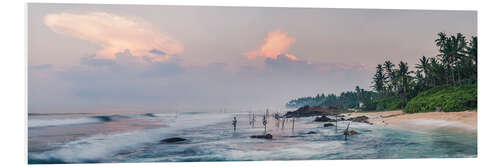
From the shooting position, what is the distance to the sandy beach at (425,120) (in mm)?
6543

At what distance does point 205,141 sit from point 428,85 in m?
5.73

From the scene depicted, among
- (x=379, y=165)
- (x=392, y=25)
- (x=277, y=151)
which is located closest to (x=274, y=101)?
(x=277, y=151)

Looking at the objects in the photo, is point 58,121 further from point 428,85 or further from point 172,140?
point 428,85

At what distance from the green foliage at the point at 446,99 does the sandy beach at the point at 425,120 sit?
0.44 feet

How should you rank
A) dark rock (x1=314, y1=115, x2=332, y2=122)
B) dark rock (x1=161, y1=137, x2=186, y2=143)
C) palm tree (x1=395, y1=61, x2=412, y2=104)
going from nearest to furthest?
dark rock (x1=161, y1=137, x2=186, y2=143)
palm tree (x1=395, y1=61, x2=412, y2=104)
dark rock (x1=314, y1=115, x2=332, y2=122)

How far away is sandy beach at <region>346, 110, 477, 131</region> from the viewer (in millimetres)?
6543

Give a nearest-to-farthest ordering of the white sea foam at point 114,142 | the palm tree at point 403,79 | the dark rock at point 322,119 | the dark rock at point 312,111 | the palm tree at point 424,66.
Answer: the white sea foam at point 114,142 → the dark rock at point 312,111 → the palm tree at point 424,66 → the palm tree at point 403,79 → the dark rock at point 322,119

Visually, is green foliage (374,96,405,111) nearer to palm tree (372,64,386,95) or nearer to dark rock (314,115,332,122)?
palm tree (372,64,386,95)

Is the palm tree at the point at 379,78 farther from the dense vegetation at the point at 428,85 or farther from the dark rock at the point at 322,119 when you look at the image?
the dark rock at the point at 322,119

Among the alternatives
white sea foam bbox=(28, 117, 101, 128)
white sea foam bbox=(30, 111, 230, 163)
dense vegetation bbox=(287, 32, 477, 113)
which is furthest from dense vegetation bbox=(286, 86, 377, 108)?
white sea foam bbox=(28, 117, 101, 128)

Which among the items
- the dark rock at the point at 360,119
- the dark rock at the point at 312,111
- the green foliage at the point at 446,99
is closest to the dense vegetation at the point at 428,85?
the green foliage at the point at 446,99

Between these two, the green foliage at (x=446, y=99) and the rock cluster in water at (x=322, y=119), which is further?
the rock cluster in water at (x=322, y=119)

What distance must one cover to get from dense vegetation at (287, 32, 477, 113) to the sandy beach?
15 centimetres
